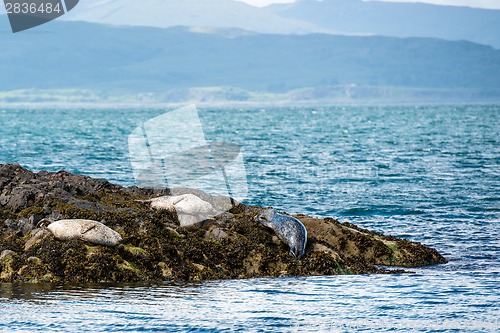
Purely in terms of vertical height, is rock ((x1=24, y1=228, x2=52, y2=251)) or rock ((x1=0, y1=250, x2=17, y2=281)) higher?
rock ((x1=24, y1=228, x2=52, y2=251))

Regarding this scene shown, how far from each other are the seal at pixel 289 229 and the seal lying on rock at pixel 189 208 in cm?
116

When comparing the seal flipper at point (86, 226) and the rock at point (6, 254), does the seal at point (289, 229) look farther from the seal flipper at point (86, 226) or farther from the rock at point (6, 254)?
the rock at point (6, 254)

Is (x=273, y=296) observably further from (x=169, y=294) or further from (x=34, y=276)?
(x=34, y=276)

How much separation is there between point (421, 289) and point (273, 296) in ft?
9.26

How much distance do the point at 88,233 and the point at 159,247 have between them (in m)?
1.42

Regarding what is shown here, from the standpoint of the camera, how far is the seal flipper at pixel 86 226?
17.1 metres

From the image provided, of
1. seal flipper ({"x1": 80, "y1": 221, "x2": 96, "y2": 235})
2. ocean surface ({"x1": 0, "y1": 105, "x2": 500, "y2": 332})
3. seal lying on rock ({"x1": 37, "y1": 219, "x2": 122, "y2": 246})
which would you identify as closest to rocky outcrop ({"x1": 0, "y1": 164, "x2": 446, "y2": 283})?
seal lying on rock ({"x1": 37, "y1": 219, "x2": 122, "y2": 246})

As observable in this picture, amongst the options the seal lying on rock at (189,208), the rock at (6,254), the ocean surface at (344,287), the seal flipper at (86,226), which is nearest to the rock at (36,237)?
the rock at (6,254)

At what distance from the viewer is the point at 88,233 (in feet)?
56.1

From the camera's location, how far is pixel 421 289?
1628cm

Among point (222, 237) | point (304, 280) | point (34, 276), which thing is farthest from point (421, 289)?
point (34, 276)

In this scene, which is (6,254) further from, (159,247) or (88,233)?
(159,247)

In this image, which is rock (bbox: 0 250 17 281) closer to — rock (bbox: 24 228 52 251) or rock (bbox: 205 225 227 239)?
rock (bbox: 24 228 52 251)

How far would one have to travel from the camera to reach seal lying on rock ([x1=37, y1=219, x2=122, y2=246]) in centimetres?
1708
